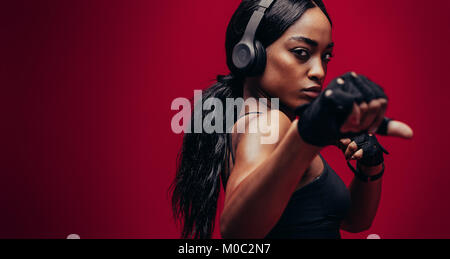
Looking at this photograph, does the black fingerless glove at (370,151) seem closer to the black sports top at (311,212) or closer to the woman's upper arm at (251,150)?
the black sports top at (311,212)

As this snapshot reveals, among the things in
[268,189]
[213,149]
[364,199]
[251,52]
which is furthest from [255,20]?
[364,199]

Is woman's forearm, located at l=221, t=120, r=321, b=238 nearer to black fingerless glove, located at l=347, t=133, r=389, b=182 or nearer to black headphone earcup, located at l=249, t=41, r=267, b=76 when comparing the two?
black headphone earcup, located at l=249, t=41, r=267, b=76

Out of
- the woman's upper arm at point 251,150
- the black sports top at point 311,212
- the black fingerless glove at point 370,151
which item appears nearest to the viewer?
the woman's upper arm at point 251,150

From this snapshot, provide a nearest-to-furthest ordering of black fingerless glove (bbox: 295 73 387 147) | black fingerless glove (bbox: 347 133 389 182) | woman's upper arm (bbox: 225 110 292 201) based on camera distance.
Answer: black fingerless glove (bbox: 295 73 387 147), woman's upper arm (bbox: 225 110 292 201), black fingerless glove (bbox: 347 133 389 182)

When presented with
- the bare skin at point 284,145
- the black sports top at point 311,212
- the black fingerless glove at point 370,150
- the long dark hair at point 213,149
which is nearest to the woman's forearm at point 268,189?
the bare skin at point 284,145

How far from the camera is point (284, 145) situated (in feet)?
2.68

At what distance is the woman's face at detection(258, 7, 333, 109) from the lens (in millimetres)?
1099

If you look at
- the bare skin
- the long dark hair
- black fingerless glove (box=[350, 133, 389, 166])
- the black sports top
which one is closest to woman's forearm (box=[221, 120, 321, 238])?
the bare skin

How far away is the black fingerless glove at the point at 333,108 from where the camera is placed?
0.72 metres

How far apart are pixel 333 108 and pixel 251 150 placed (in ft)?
0.84

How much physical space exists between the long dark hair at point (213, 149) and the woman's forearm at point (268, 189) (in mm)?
302

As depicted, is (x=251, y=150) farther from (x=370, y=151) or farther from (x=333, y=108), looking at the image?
(x=370, y=151)

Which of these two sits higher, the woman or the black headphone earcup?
the black headphone earcup
